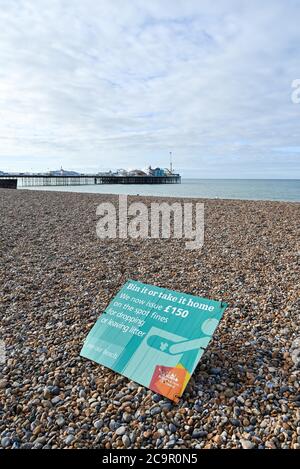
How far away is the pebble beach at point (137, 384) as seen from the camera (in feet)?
6.86

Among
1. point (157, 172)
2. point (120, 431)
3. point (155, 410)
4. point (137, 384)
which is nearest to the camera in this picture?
point (120, 431)

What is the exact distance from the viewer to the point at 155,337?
2629mm

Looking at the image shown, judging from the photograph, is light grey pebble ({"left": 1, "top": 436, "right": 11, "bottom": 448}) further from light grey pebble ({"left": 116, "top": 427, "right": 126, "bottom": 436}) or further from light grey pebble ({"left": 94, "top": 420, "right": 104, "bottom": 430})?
light grey pebble ({"left": 116, "top": 427, "right": 126, "bottom": 436})

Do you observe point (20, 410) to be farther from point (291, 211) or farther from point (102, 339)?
point (291, 211)

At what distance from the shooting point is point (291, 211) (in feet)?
36.3

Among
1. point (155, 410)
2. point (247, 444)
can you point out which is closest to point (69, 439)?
point (155, 410)

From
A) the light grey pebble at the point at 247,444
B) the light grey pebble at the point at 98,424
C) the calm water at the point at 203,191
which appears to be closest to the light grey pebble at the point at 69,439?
the light grey pebble at the point at 98,424

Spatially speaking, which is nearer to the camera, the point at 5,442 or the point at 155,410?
the point at 5,442

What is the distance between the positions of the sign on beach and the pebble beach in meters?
0.10

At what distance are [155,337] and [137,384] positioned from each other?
378 millimetres

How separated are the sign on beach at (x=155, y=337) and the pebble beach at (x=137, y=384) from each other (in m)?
0.10

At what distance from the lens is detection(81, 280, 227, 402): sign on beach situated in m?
2.44

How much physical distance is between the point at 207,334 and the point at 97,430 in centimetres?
101

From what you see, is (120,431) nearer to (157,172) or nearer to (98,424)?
(98,424)
